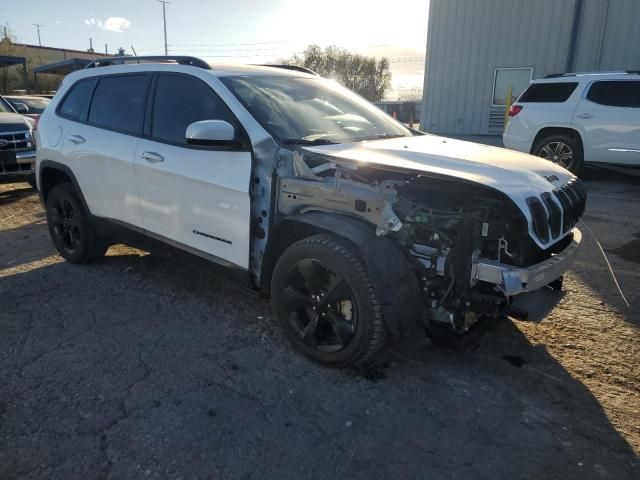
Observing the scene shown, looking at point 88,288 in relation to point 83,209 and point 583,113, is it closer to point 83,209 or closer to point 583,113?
point 83,209

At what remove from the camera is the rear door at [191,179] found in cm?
339

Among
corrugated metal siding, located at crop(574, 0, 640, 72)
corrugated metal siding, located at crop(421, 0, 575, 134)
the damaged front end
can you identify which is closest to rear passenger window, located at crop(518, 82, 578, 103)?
corrugated metal siding, located at crop(574, 0, 640, 72)

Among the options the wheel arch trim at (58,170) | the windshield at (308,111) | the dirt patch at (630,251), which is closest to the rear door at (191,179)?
the windshield at (308,111)

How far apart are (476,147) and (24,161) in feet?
24.9

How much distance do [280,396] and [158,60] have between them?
2980 millimetres

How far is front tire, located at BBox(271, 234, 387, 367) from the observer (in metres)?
2.86

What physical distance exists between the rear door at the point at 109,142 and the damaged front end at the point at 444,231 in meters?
1.72

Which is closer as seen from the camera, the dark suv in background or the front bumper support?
the front bumper support

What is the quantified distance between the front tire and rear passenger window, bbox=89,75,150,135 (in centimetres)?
188

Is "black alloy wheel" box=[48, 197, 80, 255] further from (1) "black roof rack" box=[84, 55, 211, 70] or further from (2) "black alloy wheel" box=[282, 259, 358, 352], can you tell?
(2) "black alloy wheel" box=[282, 259, 358, 352]

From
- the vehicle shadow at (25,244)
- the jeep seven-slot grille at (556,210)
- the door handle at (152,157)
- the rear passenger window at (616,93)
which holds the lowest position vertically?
the vehicle shadow at (25,244)

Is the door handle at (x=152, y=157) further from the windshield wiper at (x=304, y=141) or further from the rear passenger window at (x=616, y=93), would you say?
the rear passenger window at (x=616, y=93)

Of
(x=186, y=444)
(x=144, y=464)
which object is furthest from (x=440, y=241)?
(x=144, y=464)

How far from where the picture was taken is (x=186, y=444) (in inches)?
98.2
